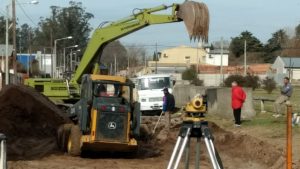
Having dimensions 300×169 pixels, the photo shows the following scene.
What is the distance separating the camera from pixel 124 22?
2130 centimetres

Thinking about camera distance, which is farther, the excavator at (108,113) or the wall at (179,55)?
the wall at (179,55)

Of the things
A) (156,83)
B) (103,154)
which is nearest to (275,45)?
(156,83)

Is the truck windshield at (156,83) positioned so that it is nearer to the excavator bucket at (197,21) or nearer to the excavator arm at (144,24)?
the excavator arm at (144,24)

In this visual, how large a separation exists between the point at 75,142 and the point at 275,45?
120143 millimetres

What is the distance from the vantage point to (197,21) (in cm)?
1756

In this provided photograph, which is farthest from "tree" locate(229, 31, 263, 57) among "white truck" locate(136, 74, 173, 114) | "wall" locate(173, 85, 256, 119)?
"wall" locate(173, 85, 256, 119)

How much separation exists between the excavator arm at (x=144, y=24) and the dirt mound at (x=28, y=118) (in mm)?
2578

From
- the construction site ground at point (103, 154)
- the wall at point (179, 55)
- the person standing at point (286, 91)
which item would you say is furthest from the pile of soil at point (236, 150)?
the wall at point (179, 55)

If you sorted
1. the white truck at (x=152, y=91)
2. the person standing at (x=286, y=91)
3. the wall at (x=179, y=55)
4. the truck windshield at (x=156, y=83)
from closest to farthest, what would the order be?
the person standing at (x=286, y=91), the white truck at (x=152, y=91), the truck windshield at (x=156, y=83), the wall at (x=179, y=55)

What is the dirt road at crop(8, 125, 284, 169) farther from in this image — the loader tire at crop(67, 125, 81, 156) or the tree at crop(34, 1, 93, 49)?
the tree at crop(34, 1, 93, 49)

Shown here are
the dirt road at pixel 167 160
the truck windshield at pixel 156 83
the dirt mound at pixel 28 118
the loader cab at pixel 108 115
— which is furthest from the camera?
the truck windshield at pixel 156 83

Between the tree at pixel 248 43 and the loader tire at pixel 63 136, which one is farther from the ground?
the tree at pixel 248 43

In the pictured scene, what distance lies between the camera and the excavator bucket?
1740cm

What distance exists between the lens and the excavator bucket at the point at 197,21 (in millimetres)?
17397
